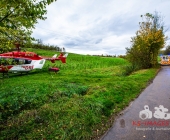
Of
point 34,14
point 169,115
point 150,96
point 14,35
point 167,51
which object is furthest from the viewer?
point 167,51

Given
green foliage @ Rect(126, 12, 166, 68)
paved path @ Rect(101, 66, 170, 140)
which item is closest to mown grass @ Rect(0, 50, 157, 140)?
paved path @ Rect(101, 66, 170, 140)

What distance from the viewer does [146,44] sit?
23141mm

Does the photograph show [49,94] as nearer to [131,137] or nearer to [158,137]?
[131,137]

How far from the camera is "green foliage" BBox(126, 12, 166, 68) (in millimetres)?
22969

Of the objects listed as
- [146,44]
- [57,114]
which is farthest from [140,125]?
[146,44]

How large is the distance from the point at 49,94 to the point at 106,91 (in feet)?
11.1

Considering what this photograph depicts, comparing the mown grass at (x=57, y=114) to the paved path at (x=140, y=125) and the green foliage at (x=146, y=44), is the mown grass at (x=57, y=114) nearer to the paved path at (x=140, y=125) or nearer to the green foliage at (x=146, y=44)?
the paved path at (x=140, y=125)

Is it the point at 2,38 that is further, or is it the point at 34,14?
the point at 2,38

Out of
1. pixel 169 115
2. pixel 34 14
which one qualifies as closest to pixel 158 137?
pixel 169 115

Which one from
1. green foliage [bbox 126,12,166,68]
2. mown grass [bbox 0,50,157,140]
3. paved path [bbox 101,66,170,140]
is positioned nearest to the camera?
paved path [bbox 101,66,170,140]

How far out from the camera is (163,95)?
8820mm

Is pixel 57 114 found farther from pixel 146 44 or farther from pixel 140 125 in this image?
pixel 146 44

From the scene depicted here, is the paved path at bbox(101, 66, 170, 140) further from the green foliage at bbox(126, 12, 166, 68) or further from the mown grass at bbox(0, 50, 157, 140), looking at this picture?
the green foliage at bbox(126, 12, 166, 68)

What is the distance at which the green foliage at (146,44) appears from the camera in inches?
904
